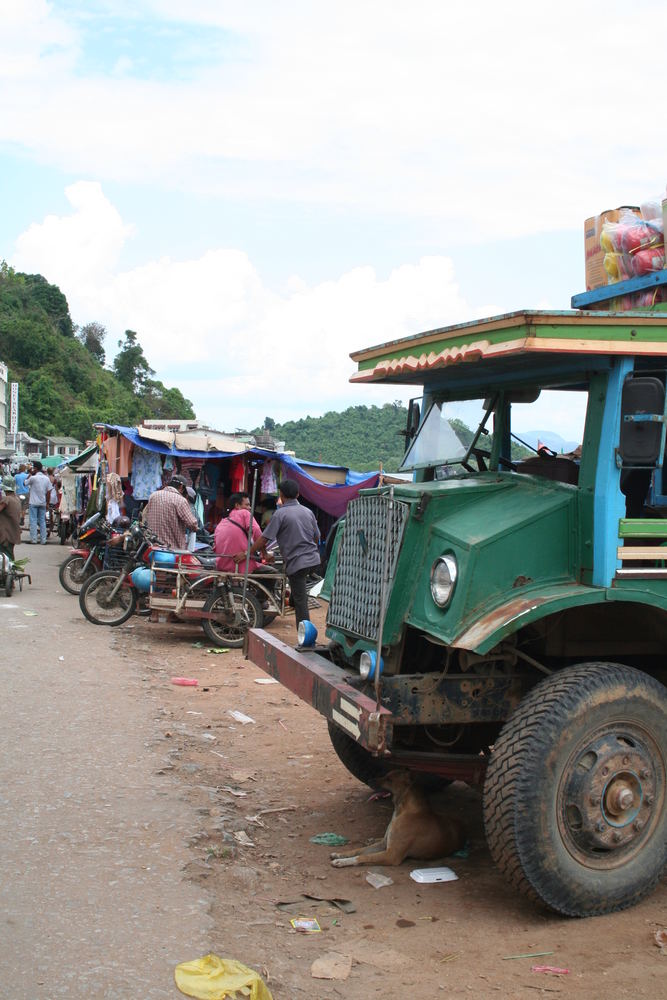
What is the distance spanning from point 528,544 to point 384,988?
6.29ft

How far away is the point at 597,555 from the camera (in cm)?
424

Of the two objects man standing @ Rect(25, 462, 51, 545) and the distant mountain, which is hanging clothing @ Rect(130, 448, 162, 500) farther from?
the distant mountain

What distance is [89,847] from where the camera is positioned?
4.56m

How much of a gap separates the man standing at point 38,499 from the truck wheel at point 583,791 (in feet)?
62.6

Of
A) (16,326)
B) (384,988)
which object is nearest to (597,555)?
(384,988)

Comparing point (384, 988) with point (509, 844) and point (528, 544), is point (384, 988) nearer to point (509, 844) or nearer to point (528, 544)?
point (509, 844)

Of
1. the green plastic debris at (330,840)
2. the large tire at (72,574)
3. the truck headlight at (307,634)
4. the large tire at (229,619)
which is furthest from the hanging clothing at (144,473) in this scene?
the green plastic debris at (330,840)

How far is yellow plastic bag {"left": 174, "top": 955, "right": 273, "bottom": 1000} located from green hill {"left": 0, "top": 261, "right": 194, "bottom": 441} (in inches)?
2392

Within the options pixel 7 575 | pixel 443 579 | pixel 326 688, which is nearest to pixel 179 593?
pixel 7 575

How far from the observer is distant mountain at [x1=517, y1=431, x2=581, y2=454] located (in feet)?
15.8

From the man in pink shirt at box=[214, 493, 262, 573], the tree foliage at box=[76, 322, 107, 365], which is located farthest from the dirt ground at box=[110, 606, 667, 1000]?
the tree foliage at box=[76, 322, 107, 365]

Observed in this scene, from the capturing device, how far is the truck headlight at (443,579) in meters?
4.13

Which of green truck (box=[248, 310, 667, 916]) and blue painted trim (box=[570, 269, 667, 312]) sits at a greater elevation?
blue painted trim (box=[570, 269, 667, 312])

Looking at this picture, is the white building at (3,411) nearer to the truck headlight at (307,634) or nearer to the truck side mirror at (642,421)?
the truck headlight at (307,634)
